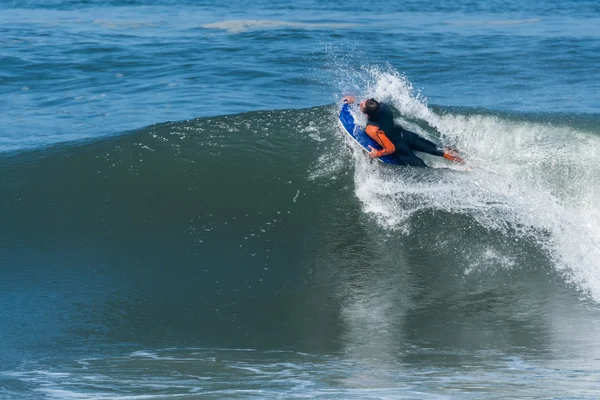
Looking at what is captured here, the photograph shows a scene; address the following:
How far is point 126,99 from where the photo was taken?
15852 millimetres

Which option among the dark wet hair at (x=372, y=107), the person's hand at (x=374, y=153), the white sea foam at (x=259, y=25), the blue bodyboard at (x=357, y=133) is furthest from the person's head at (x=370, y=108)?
the white sea foam at (x=259, y=25)

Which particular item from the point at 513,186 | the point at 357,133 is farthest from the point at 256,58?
the point at 513,186

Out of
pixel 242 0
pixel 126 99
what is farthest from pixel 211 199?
pixel 242 0

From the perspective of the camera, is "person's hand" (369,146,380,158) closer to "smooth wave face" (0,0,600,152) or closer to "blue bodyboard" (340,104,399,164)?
"blue bodyboard" (340,104,399,164)

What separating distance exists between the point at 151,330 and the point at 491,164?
19.5 ft

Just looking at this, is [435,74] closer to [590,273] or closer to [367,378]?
[590,273]

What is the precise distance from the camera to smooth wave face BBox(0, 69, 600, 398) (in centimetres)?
686

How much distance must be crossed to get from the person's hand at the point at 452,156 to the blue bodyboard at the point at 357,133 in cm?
77

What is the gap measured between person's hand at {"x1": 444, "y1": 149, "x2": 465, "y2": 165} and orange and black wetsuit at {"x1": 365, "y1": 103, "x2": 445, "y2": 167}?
2.4 inches

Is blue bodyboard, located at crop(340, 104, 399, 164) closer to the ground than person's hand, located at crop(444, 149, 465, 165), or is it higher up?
higher up

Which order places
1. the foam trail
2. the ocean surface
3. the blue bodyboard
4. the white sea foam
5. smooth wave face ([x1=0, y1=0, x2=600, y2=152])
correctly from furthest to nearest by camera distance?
the white sea foam → smooth wave face ([x1=0, y1=0, x2=600, y2=152]) → the blue bodyboard → the foam trail → the ocean surface

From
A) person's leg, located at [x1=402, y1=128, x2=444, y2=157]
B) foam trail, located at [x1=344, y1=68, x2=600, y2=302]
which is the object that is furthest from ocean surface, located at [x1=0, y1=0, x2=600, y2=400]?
person's leg, located at [x1=402, y1=128, x2=444, y2=157]

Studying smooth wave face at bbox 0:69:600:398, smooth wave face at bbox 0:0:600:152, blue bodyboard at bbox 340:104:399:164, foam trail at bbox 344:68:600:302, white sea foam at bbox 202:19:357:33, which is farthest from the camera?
white sea foam at bbox 202:19:357:33

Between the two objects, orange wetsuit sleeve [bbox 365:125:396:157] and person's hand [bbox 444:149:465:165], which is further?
person's hand [bbox 444:149:465:165]
